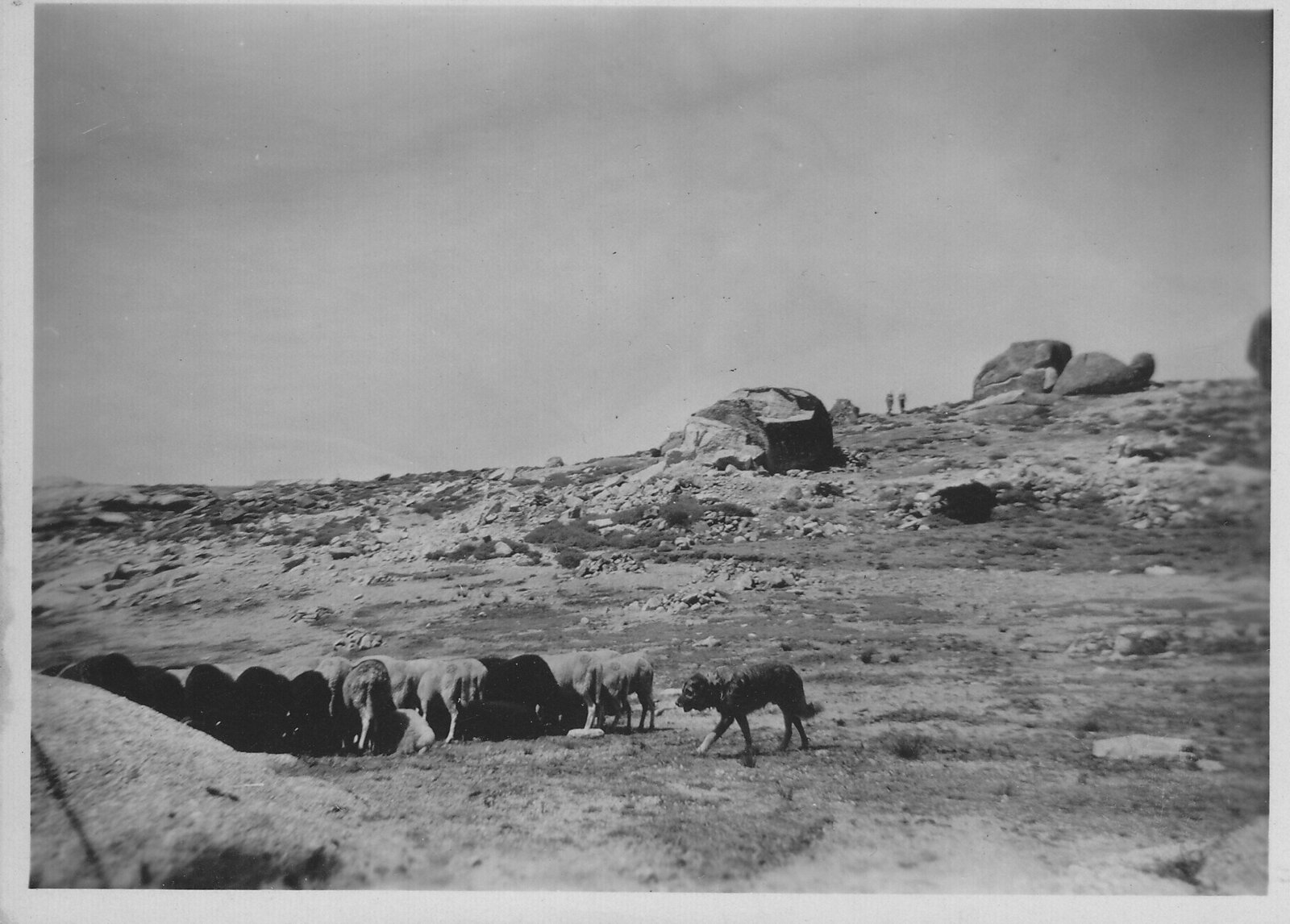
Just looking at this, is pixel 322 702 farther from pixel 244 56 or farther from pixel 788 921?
pixel 244 56

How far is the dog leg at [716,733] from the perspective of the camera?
9305mm

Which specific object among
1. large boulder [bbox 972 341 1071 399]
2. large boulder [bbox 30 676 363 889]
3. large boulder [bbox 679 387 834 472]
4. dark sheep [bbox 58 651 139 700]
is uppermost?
large boulder [bbox 972 341 1071 399]

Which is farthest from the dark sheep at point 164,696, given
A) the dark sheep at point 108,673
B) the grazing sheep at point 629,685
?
the grazing sheep at point 629,685

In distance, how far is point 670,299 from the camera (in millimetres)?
11195

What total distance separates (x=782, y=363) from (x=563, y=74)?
468 centimetres

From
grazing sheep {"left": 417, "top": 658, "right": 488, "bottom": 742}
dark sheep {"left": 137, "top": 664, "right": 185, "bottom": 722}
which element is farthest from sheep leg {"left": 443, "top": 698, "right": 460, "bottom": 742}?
dark sheep {"left": 137, "top": 664, "right": 185, "bottom": 722}

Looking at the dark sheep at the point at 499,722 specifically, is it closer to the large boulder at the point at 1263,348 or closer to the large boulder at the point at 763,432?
the large boulder at the point at 763,432

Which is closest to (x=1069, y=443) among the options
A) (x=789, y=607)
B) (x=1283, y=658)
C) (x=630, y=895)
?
(x=1283, y=658)

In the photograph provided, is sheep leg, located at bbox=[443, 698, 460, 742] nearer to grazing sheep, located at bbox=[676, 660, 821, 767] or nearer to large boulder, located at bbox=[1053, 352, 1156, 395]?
grazing sheep, located at bbox=[676, 660, 821, 767]

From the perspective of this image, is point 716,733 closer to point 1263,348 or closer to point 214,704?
point 214,704

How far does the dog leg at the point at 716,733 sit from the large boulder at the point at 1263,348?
728cm

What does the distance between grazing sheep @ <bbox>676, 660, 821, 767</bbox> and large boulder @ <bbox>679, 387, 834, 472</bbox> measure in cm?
380

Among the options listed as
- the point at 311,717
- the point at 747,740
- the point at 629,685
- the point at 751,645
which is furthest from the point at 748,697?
the point at 311,717

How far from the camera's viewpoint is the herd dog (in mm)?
9602
